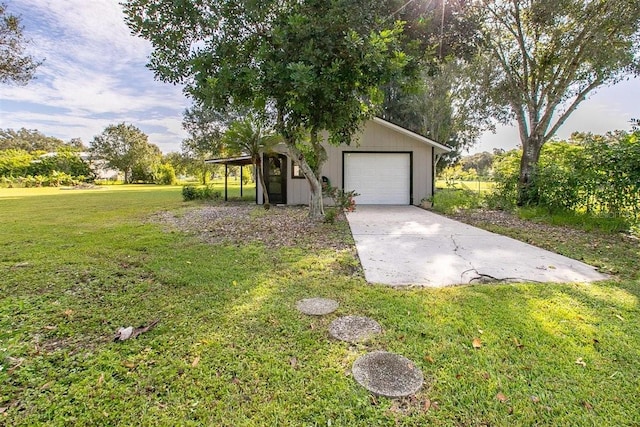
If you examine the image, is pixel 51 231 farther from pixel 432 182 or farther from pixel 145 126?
pixel 145 126

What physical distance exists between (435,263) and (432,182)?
8498 mm

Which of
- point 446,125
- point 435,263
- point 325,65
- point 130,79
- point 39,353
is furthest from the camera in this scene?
point 446,125

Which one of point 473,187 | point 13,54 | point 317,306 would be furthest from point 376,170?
point 13,54

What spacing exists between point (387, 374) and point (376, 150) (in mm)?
10792

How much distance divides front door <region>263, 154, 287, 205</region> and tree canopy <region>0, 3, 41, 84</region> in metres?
9.56

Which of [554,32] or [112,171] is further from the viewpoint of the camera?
[112,171]

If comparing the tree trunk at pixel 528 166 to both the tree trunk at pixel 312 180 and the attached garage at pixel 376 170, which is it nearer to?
the attached garage at pixel 376 170

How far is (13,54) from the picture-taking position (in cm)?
1207

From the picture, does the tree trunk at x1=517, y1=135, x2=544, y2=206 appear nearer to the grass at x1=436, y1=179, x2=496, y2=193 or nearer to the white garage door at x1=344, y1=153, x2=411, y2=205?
the grass at x1=436, y1=179, x2=496, y2=193

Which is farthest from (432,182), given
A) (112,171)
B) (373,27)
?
(112,171)

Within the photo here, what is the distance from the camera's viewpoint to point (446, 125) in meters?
21.0

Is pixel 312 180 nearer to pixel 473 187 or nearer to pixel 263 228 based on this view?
pixel 263 228

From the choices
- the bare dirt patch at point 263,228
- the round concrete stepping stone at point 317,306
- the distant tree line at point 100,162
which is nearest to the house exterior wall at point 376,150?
the bare dirt patch at point 263,228

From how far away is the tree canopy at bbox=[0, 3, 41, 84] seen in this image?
1148 cm
